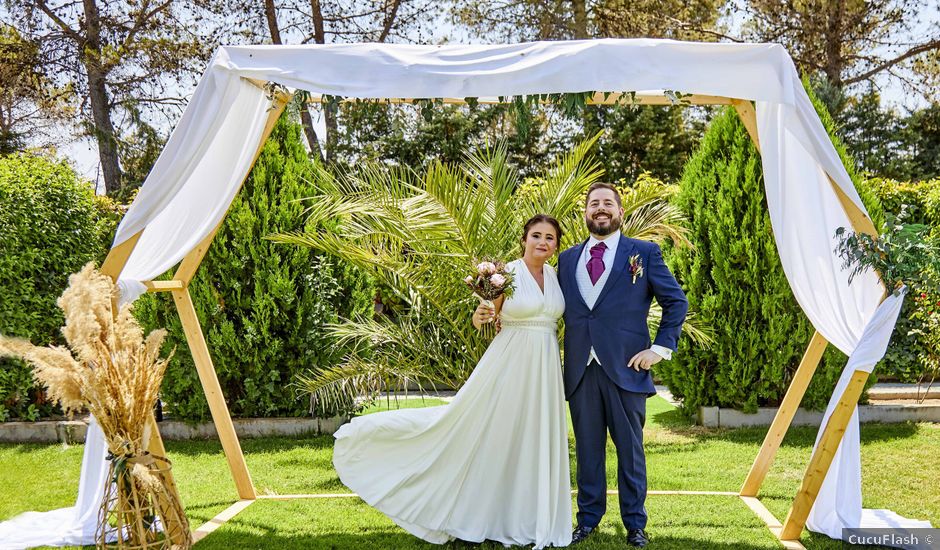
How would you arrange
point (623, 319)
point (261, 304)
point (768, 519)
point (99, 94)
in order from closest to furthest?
point (623, 319)
point (768, 519)
point (261, 304)
point (99, 94)

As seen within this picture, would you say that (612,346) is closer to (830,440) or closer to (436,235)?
(830,440)

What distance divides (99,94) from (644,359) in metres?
12.1

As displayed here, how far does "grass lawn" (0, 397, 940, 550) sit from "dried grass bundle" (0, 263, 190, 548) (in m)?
0.66

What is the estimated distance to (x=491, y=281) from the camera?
393 cm

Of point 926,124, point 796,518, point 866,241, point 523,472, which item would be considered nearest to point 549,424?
point 523,472

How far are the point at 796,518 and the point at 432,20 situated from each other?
40.6 ft

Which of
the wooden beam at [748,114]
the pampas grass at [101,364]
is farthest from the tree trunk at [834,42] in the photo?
the pampas grass at [101,364]

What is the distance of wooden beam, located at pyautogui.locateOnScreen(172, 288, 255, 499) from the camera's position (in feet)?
15.8

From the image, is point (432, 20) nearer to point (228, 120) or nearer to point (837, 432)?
point (228, 120)

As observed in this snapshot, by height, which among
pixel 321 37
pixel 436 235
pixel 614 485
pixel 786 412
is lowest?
pixel 614 485

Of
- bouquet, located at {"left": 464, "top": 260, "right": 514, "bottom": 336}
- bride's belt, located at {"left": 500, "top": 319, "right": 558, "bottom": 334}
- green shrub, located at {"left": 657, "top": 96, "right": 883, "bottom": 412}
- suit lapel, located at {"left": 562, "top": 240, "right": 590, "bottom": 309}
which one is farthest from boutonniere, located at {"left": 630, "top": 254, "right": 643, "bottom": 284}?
green shrub, located at {"left": 657, "top": 96, "right": 883, "bottom": 412}

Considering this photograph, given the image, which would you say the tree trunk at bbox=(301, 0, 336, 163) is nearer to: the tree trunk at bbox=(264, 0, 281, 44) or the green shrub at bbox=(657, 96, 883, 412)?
the tree trunk at bbox=(264, 0, 281, 44)

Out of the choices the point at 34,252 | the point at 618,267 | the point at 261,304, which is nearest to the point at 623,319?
the point at 618,267

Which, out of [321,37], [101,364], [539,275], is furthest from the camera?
[321,37]
